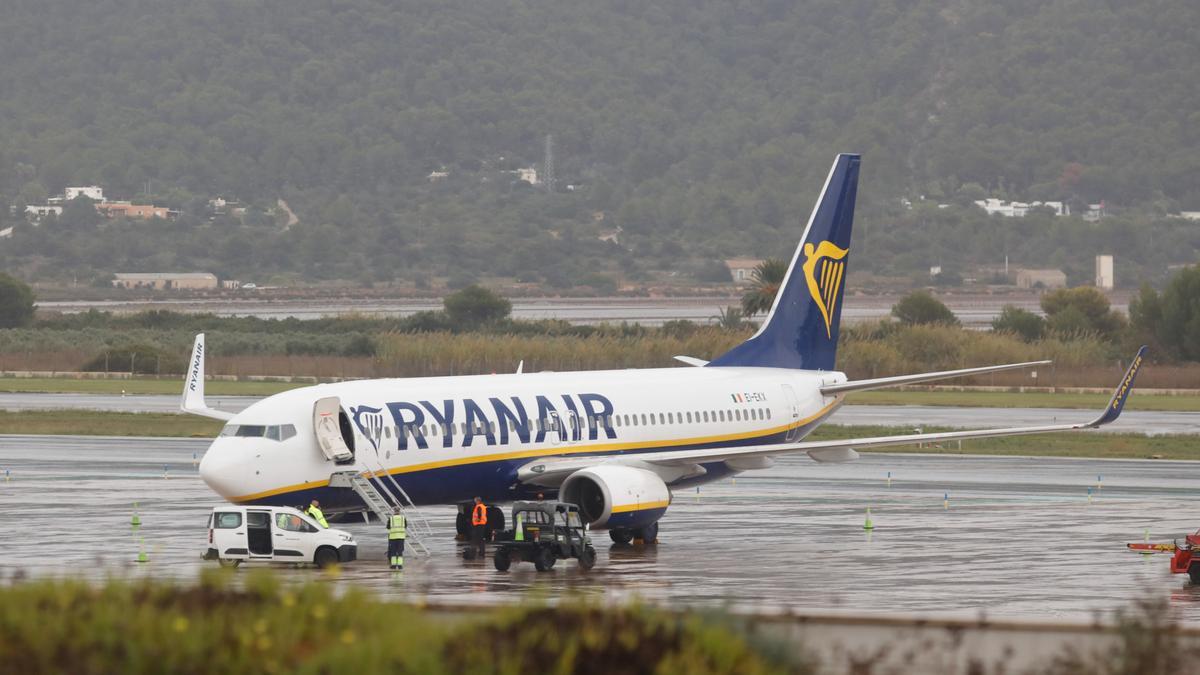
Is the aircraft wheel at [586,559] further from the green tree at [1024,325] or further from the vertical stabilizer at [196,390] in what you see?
the green tree at [1024,325]

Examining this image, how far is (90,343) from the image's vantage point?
408 feet

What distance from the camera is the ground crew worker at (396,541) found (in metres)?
35.8

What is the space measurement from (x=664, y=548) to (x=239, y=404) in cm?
4283

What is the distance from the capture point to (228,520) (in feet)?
118

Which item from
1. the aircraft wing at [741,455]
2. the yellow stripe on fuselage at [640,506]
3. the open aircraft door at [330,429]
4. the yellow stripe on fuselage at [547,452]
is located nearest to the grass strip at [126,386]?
the yellow stripe on fuselage at [547,452]

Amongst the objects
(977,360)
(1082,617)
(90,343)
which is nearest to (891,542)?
(1082,617)

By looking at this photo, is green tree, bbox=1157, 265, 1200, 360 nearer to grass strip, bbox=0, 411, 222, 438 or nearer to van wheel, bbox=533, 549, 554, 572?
grass strip, bbox=0, 411, 222, 438

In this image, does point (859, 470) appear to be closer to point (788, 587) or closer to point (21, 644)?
point (788, 587)

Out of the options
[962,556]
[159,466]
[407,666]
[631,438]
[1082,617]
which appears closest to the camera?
[407,666]

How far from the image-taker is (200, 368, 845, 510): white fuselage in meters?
37.9

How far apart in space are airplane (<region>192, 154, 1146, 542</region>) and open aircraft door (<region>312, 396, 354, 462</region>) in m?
0.03

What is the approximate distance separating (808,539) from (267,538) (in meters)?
12.3

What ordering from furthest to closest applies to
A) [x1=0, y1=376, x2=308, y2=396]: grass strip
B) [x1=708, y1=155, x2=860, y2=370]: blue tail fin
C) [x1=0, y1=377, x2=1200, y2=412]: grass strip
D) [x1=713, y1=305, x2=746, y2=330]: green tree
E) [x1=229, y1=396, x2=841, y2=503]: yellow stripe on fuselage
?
[x1=713, y1=305, x2=746, y2=330]: green tree
[x1=0, y1=376, x2=308, y2=396]: grass strip
[x1=0, y1=377, x2=1200, y2=412]: grass strip
[x1=708, y1=155, x2=860, y2=370]: blue tail fin
[x1=229, y1=396, x2=841, y2=503]: yellow stripe on fuselage

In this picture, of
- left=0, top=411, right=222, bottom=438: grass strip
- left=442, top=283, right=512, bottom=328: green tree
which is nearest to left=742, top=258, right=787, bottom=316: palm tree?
left=442, top=283, right=512, bottom=328: green tree
